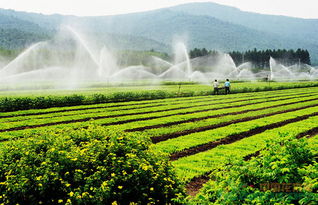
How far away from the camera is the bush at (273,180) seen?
4.76 meters

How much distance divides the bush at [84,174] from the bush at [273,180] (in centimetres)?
101

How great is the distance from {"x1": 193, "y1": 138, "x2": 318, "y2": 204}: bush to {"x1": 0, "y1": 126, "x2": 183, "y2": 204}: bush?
1.01 meters

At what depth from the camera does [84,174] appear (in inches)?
256

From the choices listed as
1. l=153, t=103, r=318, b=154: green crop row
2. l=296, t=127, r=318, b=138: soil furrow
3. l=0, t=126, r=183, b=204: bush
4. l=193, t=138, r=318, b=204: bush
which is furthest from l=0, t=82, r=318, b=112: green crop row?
l=193, t=138, r=318, b=204: bush

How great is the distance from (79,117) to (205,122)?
402 inches

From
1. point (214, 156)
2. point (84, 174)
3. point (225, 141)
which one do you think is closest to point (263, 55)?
point (225, 141)

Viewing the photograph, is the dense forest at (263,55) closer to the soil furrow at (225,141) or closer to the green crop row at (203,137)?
the soil furrow at (225,141)

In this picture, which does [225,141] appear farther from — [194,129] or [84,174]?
[84,174]

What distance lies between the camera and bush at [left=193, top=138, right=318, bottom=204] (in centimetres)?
476

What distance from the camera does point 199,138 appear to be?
16.7 m

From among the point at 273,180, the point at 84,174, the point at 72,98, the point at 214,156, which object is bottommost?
the point at 214,156

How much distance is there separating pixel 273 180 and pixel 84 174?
382cm

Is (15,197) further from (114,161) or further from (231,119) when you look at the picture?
(231,119)

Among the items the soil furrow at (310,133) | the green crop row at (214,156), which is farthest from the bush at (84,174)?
the soil furrow at (310,133)
